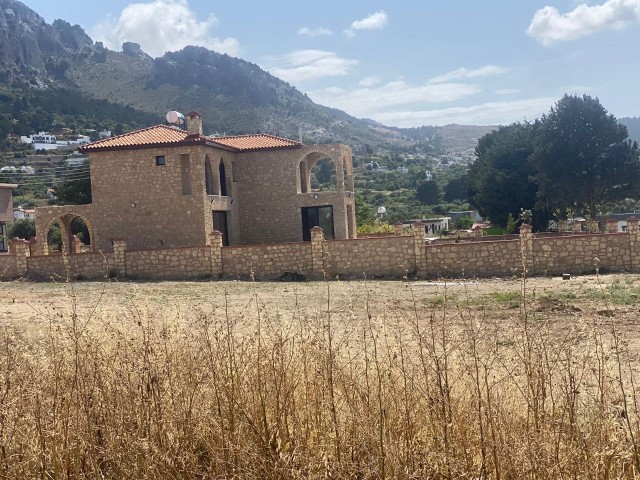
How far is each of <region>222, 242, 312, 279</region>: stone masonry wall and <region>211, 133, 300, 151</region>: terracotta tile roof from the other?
7257mm

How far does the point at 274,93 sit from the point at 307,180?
8383 cm

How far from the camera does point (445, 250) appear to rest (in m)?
21.4

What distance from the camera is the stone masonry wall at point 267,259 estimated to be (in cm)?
2211

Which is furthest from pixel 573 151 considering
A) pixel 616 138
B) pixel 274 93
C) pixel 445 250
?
pixel 274 93

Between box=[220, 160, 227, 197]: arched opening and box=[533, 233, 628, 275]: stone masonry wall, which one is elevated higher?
box=[220, 160, 227, 197]: arched opening

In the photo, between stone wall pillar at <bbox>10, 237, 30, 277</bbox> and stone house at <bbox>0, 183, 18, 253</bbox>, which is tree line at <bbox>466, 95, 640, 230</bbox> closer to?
stone wall pillar at <bbox>10, 237, 30, 277</bbox>

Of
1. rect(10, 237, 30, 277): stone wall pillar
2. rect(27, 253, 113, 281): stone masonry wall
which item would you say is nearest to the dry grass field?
rect(27, 253, 113, 281): stone masonry wall

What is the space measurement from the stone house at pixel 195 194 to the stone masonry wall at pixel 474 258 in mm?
7143

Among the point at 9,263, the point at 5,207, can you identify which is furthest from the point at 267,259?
the point at 5,207

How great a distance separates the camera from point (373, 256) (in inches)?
861

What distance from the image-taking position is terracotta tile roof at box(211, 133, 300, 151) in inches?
1123

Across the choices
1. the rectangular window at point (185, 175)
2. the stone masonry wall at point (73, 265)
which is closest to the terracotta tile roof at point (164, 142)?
the rectangular window at point (185, 175)

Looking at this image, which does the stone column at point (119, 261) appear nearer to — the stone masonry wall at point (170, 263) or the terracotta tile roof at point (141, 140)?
the stone masonry wall at point (170, 263)

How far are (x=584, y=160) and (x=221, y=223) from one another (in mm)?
22689
